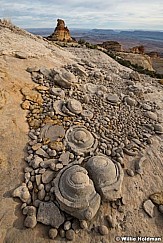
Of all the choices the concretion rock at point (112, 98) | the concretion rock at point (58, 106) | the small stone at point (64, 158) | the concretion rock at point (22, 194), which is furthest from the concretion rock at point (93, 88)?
the concretion rock at point (22, 194)

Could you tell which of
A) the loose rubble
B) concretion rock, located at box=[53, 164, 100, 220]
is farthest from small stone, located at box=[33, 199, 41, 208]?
concretion rock, located at box=[53, 164, 100, 220]

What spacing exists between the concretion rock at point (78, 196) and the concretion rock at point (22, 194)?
42 centimetres

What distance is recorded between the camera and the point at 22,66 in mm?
5488

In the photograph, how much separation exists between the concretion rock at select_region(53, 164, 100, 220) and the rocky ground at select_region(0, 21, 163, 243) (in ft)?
0.04

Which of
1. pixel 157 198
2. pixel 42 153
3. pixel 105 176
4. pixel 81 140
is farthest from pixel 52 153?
pixel 157 198

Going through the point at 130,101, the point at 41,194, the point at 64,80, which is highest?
the point at 64,80

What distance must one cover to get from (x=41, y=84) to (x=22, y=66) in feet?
2.92

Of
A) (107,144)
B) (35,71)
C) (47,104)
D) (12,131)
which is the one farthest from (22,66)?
(107,144)

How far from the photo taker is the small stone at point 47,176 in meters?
3.30

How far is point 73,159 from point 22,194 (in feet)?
3.17

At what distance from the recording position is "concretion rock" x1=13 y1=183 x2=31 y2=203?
3098 millimetres

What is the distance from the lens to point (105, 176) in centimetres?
328

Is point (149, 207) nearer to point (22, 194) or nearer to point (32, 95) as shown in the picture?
point (22, 194)

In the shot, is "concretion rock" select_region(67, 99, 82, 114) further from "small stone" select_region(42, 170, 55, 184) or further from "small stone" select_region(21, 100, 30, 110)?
"small stone" select_region(42, 170, 55, 184)
